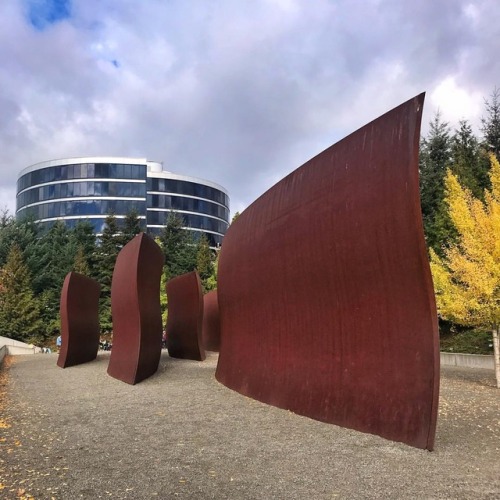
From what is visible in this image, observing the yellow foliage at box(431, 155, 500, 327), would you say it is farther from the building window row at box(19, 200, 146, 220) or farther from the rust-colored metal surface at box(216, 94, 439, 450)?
the building window row at box(19, 200, 146, 220)

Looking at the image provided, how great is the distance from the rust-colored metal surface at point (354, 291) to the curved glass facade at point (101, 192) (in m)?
48.1

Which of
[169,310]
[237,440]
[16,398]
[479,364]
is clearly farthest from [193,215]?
[237,440]

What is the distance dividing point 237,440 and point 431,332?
2732 millimetres

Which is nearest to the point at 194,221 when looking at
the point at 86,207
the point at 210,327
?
the point at 86,207

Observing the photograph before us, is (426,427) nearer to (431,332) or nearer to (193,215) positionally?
(431,332)

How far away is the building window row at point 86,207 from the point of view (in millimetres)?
58156

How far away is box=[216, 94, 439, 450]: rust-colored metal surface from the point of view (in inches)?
228

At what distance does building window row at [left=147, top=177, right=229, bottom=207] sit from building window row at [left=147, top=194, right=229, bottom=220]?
0.80 meters

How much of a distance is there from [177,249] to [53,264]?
10.6m

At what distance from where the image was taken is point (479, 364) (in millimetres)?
16109

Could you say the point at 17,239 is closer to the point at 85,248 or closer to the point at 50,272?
the point at 50,272

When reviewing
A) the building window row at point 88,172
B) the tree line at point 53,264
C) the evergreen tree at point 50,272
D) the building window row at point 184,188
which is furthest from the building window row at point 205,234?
the evergreen tree at point 50,272

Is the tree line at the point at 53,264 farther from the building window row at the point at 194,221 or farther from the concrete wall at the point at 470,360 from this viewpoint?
the concrete wall at the point at 470,360

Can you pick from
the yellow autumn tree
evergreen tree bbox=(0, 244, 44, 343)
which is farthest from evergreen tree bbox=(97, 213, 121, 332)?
the yellow autumn tree
